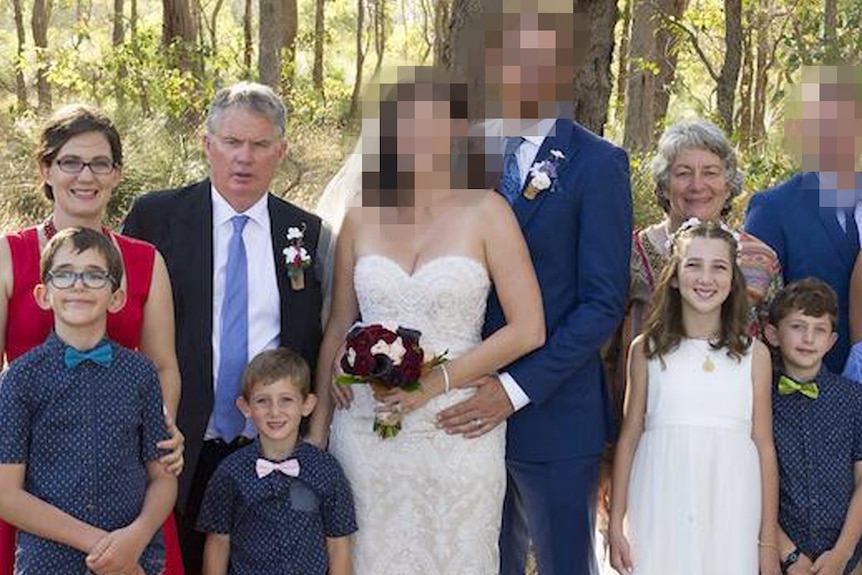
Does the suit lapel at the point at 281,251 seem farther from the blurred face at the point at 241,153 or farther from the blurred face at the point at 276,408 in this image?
the blurred face at the point at 276,408

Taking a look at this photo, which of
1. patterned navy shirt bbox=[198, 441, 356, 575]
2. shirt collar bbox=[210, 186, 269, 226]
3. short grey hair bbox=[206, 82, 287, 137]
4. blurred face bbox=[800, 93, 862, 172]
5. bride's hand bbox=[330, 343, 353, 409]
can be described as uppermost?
short grey hair bbox=[206, 82, 287, 137]

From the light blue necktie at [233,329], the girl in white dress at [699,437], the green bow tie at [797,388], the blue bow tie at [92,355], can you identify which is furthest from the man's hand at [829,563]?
the blue bow tie at [92,355]

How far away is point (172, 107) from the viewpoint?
1474 centimetres

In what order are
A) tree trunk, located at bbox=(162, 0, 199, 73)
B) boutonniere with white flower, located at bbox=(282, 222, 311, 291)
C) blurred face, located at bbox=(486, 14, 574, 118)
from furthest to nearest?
1. tree trunk, located at bbox=(162, 0, 199, 73)
2. boutonniere with white flower, located at bbox=(282, 222, 311, 291)
3. blurred face, located at bbox=(486, 14, 574, 118)

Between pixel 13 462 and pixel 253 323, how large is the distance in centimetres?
97

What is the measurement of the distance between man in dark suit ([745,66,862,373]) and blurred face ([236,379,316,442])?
1.94 m

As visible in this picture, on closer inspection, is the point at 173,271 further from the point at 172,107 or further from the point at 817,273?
the point at 172,107

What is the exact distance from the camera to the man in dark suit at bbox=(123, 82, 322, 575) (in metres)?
3.96

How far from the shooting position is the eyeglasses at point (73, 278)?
11.1 ft

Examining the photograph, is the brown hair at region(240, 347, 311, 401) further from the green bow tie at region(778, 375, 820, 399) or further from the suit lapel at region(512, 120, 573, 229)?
the green bow tie at region(778, 375, 820, 399)

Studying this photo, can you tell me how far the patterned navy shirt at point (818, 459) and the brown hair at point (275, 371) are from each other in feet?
5.64

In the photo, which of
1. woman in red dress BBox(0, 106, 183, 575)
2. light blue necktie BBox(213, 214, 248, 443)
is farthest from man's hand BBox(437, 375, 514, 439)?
woman in red dress BBox(0, 106, 183, 575)

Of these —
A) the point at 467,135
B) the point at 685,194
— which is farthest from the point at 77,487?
the point at 685,194

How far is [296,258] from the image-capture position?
13.1 feet
